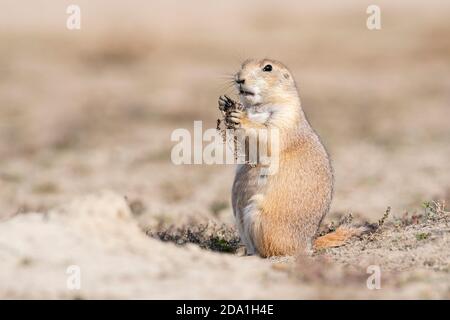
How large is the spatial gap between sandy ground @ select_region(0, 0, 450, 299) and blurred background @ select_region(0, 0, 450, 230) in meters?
0.06

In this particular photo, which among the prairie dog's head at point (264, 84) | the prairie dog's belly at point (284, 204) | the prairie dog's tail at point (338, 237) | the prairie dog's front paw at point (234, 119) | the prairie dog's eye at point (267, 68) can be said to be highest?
the prairie dog's eye at point (267, 68)

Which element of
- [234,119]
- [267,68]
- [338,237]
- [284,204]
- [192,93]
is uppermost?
→ [267,68]

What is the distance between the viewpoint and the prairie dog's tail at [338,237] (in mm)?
8469

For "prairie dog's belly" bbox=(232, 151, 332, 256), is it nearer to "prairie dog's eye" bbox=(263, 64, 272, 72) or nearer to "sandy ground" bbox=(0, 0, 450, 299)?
"sandy ground" bbox=(0, 0, 450, 299)

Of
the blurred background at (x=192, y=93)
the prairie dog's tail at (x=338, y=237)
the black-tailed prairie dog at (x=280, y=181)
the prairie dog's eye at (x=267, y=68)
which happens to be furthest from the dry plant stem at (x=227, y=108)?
the blurred background at (x=192, y=93)

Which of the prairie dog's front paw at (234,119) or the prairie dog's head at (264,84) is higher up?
the prairie dog's head at (264,84)

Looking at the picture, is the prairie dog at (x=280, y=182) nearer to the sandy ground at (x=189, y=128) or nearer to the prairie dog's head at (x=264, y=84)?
the prairie dog's head at (x=264, y=84)

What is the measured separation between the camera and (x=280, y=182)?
8.23m

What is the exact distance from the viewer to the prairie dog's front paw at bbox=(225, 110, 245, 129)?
8.27 metres

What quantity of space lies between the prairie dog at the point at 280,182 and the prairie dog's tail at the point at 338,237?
96 millimetres

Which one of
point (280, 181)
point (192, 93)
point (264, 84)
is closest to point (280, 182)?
point (280, 181)

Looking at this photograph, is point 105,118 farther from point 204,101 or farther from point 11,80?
point 11,80

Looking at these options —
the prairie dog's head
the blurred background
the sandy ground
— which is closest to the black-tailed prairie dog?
the prairie dog's head

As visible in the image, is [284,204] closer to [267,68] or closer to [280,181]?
[280,181]
